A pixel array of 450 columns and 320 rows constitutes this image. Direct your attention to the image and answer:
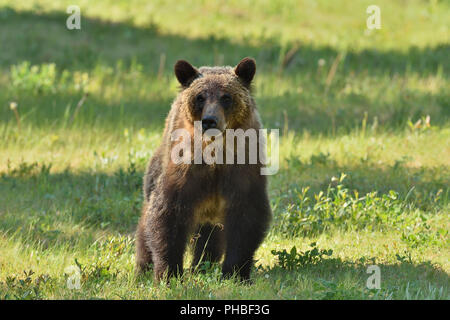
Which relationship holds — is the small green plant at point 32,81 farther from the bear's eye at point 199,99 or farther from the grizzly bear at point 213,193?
the bear's eye at point 199,99

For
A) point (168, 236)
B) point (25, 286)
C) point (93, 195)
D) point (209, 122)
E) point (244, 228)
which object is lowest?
point (25, 286)

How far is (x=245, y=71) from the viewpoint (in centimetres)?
618

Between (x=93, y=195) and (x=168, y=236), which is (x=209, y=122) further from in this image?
(x=93, y=195)

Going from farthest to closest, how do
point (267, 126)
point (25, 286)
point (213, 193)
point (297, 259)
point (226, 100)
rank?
point (267, 126) → point (297, 259) → point (213, 193) → point (226, 100) → point (25, 286)

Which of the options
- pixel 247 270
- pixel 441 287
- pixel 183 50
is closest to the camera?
pixel 441 287

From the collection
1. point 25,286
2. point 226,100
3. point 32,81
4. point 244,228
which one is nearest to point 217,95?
point 226,100

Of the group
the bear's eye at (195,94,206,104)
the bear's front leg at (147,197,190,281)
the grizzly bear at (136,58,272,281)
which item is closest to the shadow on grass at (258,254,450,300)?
the grizzly bear at (136,58,272,281)

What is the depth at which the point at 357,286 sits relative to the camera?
5680 mm

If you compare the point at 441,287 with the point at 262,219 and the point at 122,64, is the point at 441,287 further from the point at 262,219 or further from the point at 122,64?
the point at 122,64

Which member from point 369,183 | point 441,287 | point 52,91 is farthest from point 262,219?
point 52,91

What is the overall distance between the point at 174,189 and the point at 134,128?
550 centimetres

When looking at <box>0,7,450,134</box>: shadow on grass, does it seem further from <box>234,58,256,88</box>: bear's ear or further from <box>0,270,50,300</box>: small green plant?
<box>0,270,50,300</box>: small green plant

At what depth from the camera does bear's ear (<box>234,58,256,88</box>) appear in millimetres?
6148

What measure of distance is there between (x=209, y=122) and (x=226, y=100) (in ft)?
1.12
